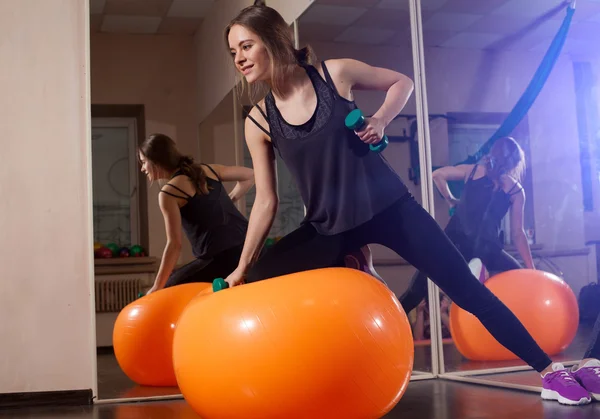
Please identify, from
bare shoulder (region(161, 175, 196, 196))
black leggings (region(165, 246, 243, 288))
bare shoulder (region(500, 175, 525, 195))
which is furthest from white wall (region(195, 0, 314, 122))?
bare shoulder (region(500, 175, 525, 195))

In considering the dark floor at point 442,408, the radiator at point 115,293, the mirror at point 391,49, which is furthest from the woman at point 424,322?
the radiator at point 115,293

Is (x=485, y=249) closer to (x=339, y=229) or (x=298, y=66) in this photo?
(x=339, y=229)

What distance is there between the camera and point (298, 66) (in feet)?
9.21

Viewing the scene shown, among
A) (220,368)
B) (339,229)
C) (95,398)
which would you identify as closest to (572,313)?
(339,229)

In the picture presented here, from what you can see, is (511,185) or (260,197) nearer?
(260,197)

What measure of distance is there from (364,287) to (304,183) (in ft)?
2.04

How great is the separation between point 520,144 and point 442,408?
3.50ft

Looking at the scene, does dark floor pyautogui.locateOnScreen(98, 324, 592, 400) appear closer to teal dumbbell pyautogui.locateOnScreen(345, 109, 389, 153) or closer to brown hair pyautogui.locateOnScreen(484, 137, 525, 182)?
brown hair pyautogui.locateOnScreen(484, 137, 525, 182)

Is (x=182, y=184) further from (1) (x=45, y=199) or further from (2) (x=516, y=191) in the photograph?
(2) (x=516, y=191)

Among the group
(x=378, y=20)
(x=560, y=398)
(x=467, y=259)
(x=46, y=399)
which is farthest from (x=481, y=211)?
(x=46, y=399)

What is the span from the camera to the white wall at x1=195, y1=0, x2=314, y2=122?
367 centimetres

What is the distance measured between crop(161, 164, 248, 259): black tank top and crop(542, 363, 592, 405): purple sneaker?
57.7 inches

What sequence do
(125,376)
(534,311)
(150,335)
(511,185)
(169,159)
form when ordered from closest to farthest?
(534,311) < (511,185) < (150,335) < (125,376) < (169,159)

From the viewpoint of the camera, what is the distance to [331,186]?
8.88 feet
